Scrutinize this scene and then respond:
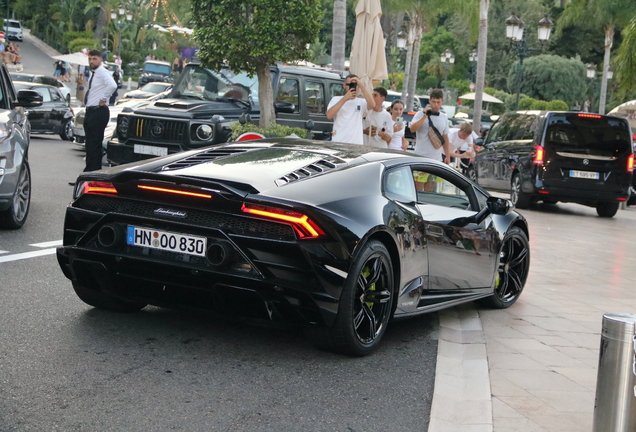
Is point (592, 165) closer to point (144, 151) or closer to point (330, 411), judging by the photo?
point (144, 151)

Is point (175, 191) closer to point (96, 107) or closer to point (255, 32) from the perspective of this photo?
point (96, 107)

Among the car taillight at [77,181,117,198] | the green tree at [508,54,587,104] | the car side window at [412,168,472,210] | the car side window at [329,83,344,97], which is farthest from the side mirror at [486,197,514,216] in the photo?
the green tree at [508,54,587,104]

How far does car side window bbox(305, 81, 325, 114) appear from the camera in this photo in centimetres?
1452

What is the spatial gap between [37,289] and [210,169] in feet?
6.69

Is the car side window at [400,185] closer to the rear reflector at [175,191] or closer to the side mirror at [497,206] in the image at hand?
the side mirror at [497,206]

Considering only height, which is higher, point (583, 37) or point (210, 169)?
point (583, 37)

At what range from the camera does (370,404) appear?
4824 mm

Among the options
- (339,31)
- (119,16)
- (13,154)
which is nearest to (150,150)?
(13,154)

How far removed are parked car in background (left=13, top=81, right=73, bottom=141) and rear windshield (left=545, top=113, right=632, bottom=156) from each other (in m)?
13.9

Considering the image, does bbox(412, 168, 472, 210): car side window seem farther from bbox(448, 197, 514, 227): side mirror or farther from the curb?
the curb

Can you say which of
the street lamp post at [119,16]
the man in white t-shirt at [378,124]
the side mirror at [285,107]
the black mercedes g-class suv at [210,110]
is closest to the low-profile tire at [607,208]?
the black mercedes g-class suv at [210,110]

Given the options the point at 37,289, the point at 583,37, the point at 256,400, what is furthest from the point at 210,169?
the point at 583,37

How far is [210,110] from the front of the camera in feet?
44.9

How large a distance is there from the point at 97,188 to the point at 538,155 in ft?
42.6
